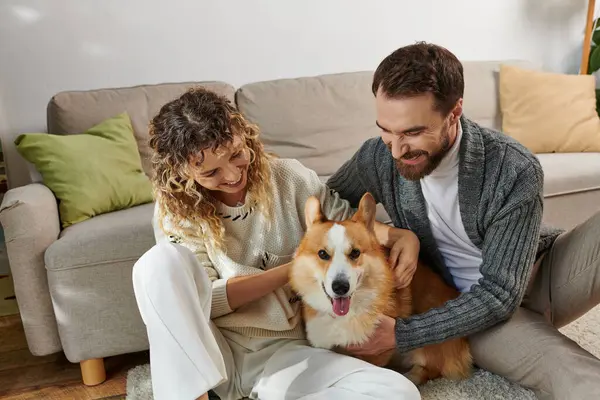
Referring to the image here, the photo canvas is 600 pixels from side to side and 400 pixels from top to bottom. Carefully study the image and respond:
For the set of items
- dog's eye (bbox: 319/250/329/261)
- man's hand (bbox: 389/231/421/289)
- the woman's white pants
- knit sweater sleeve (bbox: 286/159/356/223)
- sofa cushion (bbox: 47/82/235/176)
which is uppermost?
sofa cushion (bbox: 47/82/235/176)

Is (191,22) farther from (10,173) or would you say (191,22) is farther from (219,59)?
(10,173)

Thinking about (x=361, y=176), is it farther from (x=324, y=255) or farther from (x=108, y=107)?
(x=108, y=107)

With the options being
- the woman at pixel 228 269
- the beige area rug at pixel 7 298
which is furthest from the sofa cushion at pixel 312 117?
the beige area rug at pixel 7 298

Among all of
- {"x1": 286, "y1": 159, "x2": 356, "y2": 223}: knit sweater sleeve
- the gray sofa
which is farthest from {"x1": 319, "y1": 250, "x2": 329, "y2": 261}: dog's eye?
the gray sofa

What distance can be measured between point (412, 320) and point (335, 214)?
12.7 inches

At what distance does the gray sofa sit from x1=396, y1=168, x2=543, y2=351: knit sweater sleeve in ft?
1.92

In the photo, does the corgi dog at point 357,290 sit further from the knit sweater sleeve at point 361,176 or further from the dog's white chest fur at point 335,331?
the knit sweater sleeve at point 361,176

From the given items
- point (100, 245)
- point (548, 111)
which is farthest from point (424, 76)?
point (548, 111)

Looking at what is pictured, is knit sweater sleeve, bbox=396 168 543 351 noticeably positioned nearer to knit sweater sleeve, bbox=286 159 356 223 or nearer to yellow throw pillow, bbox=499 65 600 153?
knit sweater sleeve, bbox=286 159 356 223

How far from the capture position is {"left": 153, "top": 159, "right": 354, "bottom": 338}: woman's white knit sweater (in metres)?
1.48

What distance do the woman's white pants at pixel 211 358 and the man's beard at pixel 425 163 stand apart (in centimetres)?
46

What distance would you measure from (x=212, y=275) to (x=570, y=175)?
62.7 inches

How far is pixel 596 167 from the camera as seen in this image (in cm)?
244

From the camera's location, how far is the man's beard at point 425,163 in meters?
1.38
